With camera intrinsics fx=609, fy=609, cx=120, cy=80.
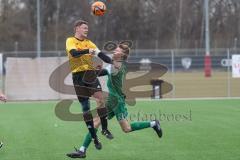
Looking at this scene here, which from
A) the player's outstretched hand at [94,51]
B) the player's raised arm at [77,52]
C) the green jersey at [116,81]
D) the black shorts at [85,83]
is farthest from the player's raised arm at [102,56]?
the black shorts at [85,83]

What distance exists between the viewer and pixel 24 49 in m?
56.7

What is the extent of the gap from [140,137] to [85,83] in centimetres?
263

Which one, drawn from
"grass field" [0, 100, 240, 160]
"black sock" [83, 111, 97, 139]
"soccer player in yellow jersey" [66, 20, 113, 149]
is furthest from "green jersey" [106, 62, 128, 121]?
"grass field" [0, 100, 240, 160]

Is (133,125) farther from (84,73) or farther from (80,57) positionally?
(80,57)

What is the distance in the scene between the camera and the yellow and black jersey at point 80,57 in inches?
391

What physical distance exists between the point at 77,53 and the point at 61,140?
313cm

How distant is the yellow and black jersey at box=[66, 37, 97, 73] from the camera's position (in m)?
9.94

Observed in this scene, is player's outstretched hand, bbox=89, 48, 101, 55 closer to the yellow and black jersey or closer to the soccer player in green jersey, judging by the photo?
the yellow and black jersey

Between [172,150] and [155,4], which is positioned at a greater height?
[155,4]

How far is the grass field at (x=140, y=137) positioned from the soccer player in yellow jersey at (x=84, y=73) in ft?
2.14

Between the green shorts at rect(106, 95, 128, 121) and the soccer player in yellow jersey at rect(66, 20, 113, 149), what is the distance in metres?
0.18

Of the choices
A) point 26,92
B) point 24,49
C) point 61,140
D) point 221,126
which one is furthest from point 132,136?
point 24,49

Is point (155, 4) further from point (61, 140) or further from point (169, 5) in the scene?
point (61, 140)

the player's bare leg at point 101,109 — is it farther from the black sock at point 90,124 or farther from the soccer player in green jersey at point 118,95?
the black sock at point 90,124
